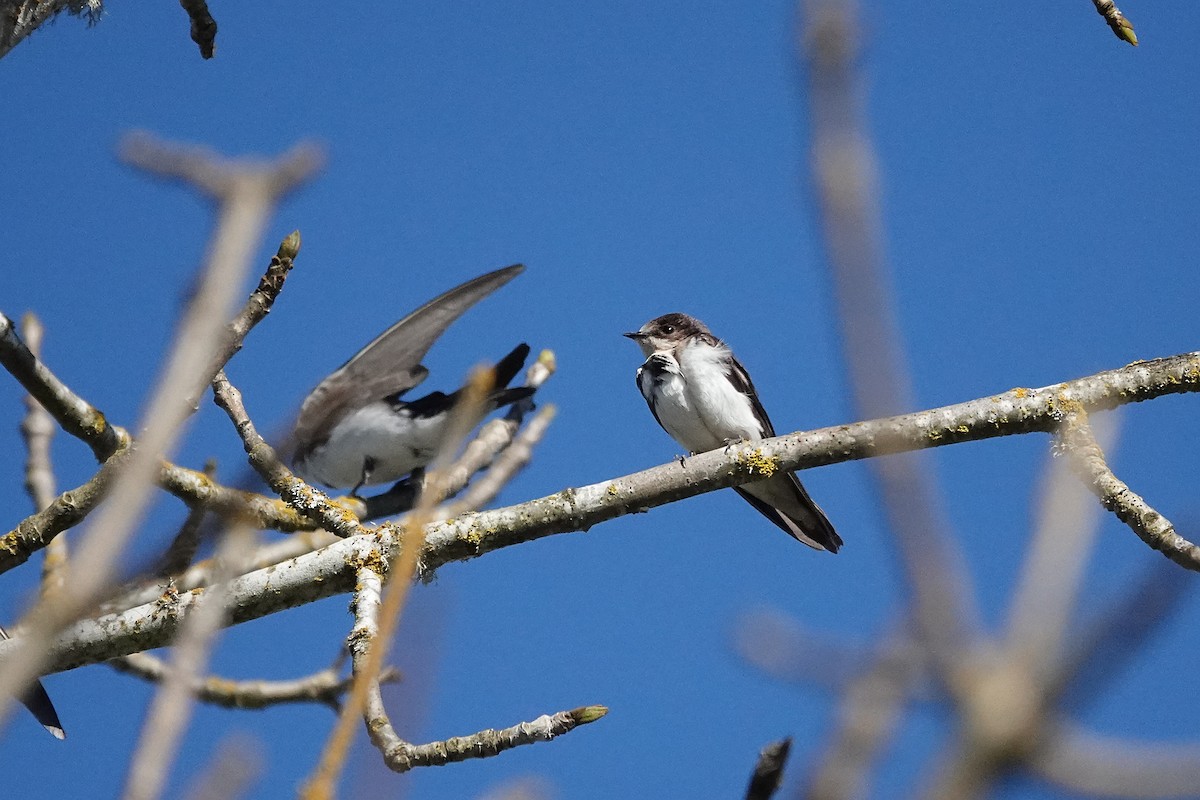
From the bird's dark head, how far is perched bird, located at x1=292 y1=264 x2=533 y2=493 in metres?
1.05

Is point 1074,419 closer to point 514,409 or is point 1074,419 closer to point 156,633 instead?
point 156,633

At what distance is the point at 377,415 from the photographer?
911cm

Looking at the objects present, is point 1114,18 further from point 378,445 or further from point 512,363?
point 378,445

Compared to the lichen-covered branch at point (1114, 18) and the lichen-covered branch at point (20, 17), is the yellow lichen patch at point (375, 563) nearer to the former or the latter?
the lichen-covered branch at point (20, 17)

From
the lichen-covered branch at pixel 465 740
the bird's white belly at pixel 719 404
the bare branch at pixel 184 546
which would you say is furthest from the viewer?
the bird's white belly at pixel 719 404

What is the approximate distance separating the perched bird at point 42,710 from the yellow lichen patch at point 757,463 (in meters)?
3.19

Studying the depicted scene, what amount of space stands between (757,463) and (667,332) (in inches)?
189

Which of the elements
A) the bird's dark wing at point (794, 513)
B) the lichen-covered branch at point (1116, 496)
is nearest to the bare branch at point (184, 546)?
the lichen-covered branch at point (1116, 496)

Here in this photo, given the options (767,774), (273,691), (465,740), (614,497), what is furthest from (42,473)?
(767,774)

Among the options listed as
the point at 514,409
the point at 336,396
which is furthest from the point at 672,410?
the point at 336,396

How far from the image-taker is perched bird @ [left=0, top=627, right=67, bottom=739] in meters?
5.13

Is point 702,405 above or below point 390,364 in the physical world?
below

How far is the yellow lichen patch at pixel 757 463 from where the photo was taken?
443 cm

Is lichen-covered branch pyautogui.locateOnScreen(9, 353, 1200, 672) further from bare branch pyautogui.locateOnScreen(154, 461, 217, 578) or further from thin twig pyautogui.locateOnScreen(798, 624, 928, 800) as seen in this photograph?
thin twig pyautogui.locateOnScreen(798, 624, 928, 800)
